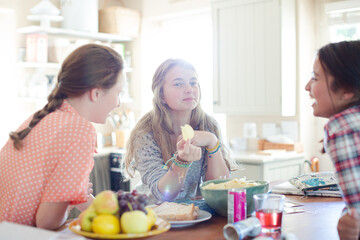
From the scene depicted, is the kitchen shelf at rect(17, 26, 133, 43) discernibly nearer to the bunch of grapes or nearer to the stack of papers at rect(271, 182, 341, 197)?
the stack of papers at rect(271, 182, 341, 197)

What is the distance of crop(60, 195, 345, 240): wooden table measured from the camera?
1.38 metres

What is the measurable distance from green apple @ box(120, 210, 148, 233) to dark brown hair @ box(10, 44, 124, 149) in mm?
488

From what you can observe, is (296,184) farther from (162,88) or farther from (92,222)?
(92,222)

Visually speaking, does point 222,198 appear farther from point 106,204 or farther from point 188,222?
point 106,204

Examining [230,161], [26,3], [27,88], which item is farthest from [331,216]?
[26,3]

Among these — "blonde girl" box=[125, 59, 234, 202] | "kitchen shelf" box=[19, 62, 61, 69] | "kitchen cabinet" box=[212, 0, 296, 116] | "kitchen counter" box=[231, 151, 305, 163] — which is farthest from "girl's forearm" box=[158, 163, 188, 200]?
"kitchen shelf" box=[19, 62, 61, 69]

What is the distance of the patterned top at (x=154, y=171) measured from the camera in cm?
208

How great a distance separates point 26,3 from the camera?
4.53m

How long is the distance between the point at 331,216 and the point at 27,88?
3533 millimetres

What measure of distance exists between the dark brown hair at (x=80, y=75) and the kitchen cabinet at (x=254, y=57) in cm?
263

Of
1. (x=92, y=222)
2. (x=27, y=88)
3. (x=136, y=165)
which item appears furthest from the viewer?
(x=27, y=88)

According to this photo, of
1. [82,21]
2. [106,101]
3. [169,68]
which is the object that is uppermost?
[82,21]

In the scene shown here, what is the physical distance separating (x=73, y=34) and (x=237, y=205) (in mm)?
3681

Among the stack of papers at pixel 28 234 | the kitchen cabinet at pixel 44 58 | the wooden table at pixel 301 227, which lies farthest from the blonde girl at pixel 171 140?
the kitchen cabinet at pixel 44 58
